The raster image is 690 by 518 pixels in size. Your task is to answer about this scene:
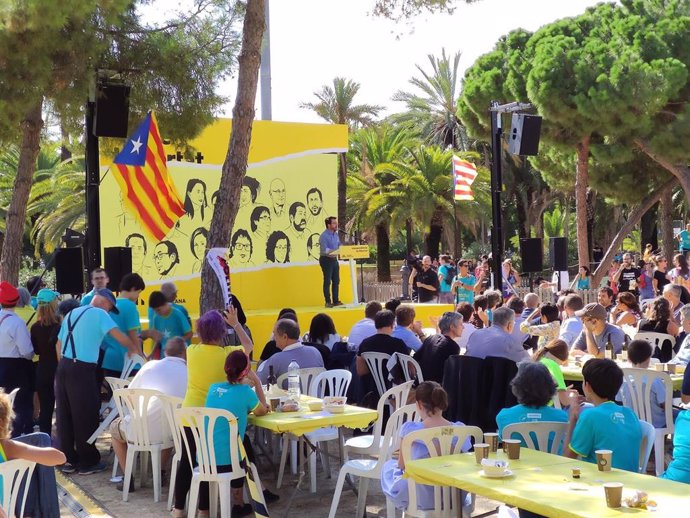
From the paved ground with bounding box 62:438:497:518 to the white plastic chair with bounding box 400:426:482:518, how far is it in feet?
4.72

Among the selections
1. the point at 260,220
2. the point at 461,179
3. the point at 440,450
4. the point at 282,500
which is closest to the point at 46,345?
the point at 282,500

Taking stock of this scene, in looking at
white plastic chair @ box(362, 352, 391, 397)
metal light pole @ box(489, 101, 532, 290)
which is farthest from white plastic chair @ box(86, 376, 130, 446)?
metal light pole @ box(489, 101, 532, 290)

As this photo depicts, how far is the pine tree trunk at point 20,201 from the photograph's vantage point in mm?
11750

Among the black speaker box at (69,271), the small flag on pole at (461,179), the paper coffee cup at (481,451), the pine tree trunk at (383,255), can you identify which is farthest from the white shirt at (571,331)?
the pine tree trunk at (383,255)

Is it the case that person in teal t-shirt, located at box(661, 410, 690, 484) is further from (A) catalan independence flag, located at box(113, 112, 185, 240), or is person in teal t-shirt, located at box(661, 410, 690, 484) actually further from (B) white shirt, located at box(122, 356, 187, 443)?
(A) catalan independence flag, located at box(113, 112, 185, 240)

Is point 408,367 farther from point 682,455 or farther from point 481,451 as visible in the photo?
point 682,455

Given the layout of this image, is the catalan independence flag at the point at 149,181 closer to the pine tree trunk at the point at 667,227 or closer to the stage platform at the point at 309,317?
the stage platform at the point at 309,317

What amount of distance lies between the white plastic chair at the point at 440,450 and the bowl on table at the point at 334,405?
1.46 metres

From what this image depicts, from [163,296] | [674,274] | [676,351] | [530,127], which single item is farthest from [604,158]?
[163,296]

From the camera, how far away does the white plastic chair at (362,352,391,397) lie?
8.04m

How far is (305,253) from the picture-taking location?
17375 mm

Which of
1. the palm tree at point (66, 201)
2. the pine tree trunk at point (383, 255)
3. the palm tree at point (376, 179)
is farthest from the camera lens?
the pine tree trunk at point (383, 255)

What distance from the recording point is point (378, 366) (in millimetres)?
8062

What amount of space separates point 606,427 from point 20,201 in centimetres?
928
